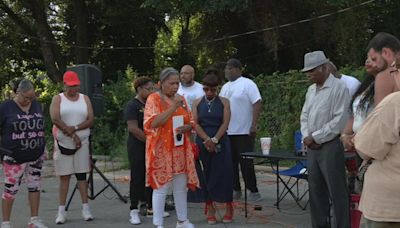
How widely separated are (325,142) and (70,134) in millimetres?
3064

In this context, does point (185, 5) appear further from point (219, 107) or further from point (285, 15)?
point (219, 107)

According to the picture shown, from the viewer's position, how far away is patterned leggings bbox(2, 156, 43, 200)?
21.6 feet

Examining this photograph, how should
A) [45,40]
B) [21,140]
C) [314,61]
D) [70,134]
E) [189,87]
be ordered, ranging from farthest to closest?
[45,40] < [189,87] < [70,134] < [21,140] < [314,61]

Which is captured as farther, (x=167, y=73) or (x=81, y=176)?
(x=81, y=176)

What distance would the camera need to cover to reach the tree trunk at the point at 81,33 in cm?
2450

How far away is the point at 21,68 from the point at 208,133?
23.2 meters

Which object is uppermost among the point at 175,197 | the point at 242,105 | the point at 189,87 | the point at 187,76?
the point at 187,76

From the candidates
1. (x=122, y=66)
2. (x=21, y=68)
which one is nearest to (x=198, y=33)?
(x=122, y=66)

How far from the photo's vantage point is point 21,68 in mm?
28625

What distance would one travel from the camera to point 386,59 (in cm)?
390

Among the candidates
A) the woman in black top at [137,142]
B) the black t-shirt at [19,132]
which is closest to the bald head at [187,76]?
the woman in black top at [137,142]

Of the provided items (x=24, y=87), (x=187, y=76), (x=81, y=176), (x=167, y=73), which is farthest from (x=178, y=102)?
(x=187, y=76)

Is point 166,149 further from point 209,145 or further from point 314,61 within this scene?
point 314,61

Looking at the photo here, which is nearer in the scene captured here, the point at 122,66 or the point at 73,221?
the point at 73,221
